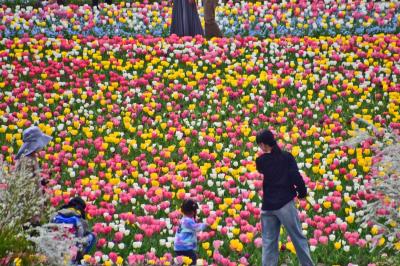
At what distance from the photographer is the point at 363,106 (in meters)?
14.0

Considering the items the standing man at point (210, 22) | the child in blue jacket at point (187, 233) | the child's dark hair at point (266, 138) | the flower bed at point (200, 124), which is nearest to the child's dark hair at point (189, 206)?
the child in blue jacket at point (187, 233)

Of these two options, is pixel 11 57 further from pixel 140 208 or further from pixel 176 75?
pixel 140 208

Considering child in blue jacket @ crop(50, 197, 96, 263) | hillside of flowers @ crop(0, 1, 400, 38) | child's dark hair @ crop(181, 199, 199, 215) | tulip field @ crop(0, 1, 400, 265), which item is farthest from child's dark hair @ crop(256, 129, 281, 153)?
hillside of flowers @ crop(0, 1, 400, 38)

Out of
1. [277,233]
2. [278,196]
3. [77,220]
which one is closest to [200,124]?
[277,233]

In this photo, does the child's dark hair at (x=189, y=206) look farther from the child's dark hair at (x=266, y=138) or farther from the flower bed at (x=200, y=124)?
the child's dark hair at (x=266, y=138)

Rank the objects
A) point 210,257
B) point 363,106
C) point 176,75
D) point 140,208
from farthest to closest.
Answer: point 176,75
point 363,106
point 140,208
point 210,257

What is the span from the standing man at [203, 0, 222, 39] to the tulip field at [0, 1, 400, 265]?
592 mm

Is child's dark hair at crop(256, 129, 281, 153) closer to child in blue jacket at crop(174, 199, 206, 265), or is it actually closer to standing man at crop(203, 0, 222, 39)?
child in blue jacket at crop(174, 199, 206, 265)

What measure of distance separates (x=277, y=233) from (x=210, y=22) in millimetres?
9970

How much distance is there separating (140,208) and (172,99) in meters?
4.29

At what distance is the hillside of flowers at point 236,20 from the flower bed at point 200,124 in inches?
53.0

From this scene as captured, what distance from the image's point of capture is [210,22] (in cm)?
1797

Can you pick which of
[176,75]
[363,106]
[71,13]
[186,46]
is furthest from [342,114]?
[71,13]

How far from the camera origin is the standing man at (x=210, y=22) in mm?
17969
